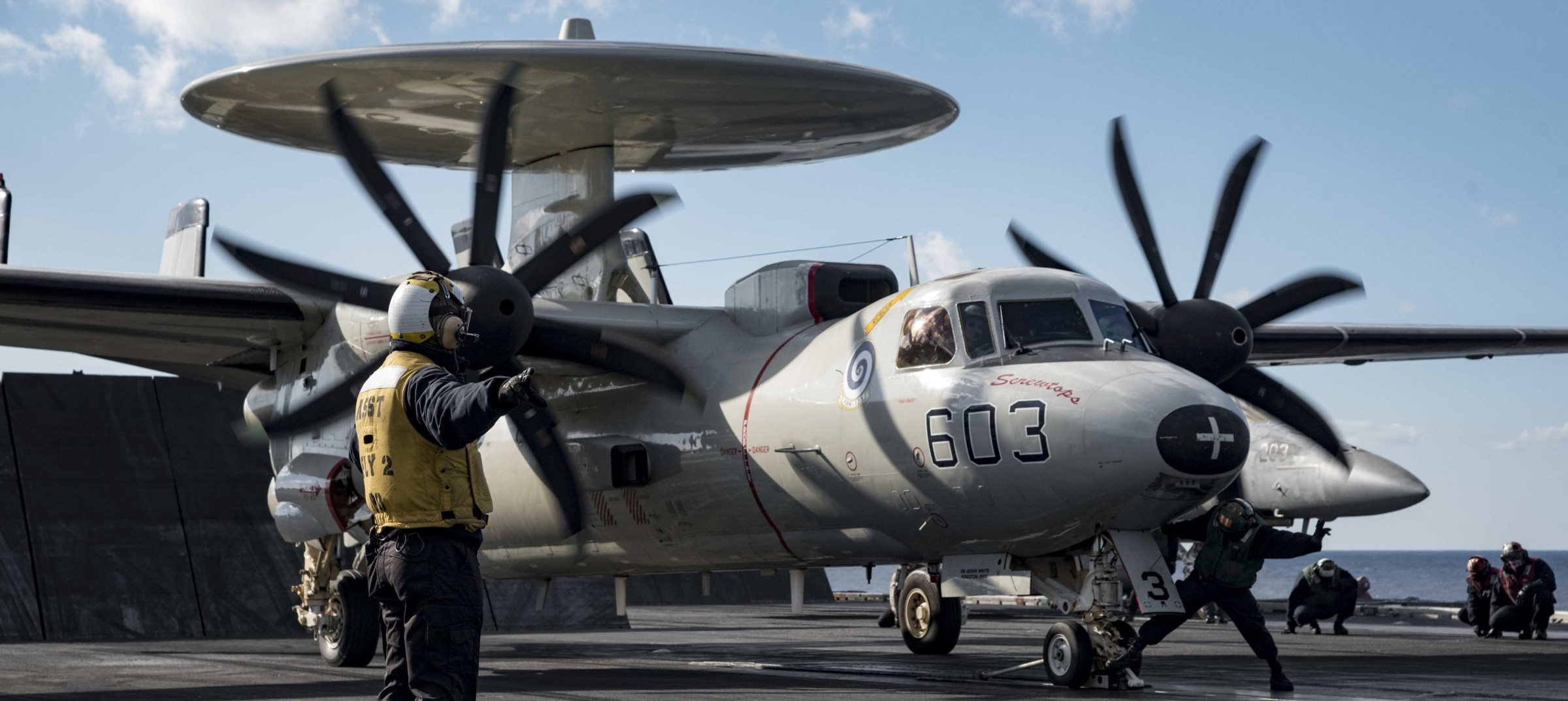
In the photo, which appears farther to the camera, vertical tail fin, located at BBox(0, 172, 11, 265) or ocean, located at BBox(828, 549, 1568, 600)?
ocean, located at BBox(828, 549, 1568, 600)

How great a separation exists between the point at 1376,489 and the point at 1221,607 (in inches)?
510

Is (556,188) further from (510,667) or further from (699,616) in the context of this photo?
(699,616)

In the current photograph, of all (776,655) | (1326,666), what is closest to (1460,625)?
(1326,666)

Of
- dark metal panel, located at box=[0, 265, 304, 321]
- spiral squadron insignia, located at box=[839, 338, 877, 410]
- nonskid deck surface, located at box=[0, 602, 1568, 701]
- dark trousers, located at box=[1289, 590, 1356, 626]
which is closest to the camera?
nonskid deck surface, located at box=[0, 602, 1568, 701]

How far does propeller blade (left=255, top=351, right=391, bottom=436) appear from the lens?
15258 millimetres

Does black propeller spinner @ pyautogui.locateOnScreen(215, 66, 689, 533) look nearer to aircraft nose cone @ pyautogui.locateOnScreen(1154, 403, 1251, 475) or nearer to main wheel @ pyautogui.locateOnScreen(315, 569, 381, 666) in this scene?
main wheel @ pyautogui.locateOnScreen(315, 569, 381, 666)

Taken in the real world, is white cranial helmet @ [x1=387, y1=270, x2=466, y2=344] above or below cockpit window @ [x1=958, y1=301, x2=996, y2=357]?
below

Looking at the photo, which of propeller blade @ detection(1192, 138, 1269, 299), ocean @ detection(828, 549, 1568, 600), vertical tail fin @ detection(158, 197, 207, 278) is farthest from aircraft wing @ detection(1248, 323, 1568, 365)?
ocean @ detection(828, 549, 1568, 600)

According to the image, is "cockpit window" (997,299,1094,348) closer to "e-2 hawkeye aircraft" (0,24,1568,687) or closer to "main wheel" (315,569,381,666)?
"e-2 hawkeye aircraft" (0,24,1568,687)

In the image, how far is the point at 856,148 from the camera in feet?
73.9

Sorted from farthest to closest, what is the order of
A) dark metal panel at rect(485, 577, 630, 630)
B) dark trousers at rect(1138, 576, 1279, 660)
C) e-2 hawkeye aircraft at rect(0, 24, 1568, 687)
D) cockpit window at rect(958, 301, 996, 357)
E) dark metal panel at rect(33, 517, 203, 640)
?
dark metal panel at rect(485, 577, 630, 630) → dark metal panel at rect(33, 517, 203, 640) → cockpit window at rect(958, 301, 996, 357) → dark trousers at rect(1138, 576, 1279, 660) → e-2 hawkeye aircraft at rect(0, 24, 1568, 687)

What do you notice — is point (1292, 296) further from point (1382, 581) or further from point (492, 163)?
point (1382, 581)

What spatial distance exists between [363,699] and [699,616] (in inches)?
721

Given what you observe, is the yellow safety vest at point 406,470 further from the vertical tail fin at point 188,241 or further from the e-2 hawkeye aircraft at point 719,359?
the vertical tail fin at point 188,241
